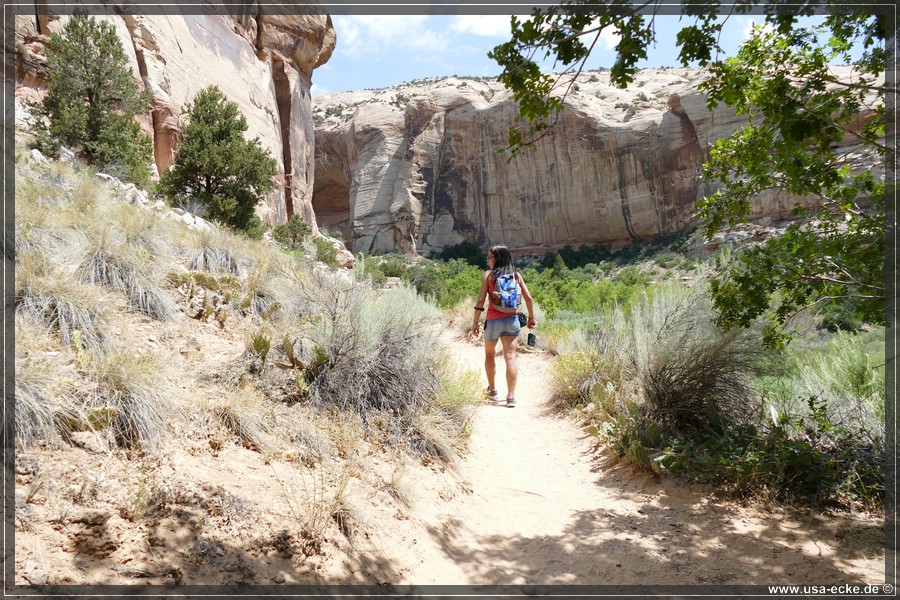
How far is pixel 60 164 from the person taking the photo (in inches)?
271

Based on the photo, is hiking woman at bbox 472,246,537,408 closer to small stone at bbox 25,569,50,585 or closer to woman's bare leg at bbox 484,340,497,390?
woman's bare leg at bbox 484,340,497,390

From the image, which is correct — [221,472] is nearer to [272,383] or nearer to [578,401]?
[272,383]

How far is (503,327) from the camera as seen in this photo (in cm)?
554

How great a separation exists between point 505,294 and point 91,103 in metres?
11.0

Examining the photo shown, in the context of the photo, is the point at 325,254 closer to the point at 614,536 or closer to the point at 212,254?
the point at 212,254

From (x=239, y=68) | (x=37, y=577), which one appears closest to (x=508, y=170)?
(x=239, y=68)

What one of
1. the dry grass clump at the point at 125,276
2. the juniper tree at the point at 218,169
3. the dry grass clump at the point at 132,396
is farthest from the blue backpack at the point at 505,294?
the juniper tree at the point at 218,169

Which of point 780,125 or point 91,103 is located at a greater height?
point 91,103

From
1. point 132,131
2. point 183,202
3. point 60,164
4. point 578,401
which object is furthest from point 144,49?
point 578,401

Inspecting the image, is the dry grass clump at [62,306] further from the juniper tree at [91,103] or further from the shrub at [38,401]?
the juniper tree at [91,103]

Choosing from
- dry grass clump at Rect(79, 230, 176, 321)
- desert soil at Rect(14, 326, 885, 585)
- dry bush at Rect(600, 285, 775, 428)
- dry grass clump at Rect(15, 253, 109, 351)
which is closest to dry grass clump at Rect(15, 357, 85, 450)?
desert soil at Rect(14, 326, 885, 585)

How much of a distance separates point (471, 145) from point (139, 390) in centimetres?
3397

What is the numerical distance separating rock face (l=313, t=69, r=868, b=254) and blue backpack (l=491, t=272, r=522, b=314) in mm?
27638

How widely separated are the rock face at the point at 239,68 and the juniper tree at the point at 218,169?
3047mm
